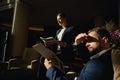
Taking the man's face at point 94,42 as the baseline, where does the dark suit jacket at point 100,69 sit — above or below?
below

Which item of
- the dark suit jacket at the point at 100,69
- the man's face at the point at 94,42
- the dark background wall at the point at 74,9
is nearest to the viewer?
the dark suit jacket at the point at 100,69

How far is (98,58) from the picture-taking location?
169 cm

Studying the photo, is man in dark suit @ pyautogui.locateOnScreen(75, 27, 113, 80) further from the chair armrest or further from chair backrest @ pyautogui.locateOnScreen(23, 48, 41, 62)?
chair backrest @ pyautogui.locateOnScreen(23, 48, 41, 62)

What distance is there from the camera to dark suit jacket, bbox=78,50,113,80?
1647 millimetres

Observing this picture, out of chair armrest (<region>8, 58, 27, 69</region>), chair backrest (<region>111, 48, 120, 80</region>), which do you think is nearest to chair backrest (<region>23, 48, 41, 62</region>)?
chair armrest (<region>8, 58, 27, 69</region>)

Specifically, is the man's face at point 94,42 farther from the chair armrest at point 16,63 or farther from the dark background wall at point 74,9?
the dark background wall at point 74,9

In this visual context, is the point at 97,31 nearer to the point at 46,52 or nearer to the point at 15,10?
the point at 46,52

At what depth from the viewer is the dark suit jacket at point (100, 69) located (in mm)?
1647

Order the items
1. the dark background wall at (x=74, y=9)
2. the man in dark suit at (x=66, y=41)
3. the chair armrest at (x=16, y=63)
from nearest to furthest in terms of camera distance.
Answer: the man in dark suit at (x=66, y=41) < the chair armrest at (x=16, y=63) < the dark background wall at (x=74, y=9)

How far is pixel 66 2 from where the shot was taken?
310 inches

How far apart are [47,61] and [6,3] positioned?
678 centimetres

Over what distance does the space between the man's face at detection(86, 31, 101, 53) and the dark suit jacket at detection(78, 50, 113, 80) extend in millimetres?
84

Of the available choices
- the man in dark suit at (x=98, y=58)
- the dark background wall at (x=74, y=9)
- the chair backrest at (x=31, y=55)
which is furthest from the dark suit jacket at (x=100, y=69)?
the dark background wall at (x=74, y=9)

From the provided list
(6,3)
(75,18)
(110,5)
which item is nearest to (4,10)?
(6,3)
